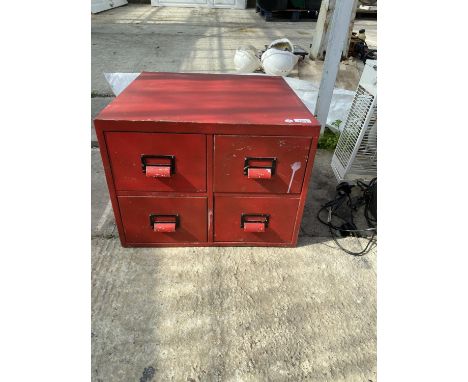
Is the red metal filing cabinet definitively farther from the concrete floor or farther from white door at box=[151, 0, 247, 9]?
white door at box=[151, 0, 247, 9]

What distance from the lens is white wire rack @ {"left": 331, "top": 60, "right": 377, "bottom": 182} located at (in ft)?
7.25

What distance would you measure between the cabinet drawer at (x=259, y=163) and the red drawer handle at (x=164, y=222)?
1.09 ft

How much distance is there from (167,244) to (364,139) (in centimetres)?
163

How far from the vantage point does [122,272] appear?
177 centimetres

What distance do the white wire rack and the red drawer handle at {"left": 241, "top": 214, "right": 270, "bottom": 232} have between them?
1015 millimetres

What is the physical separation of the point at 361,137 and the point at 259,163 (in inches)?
42.2

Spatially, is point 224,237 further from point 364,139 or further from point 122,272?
point 364,139

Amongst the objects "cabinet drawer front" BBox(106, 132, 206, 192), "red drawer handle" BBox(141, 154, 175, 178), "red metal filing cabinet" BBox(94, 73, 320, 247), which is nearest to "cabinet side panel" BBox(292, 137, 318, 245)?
"red metal filing cabinet" BBox(94, 73, 320, 247)

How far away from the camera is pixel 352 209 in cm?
234

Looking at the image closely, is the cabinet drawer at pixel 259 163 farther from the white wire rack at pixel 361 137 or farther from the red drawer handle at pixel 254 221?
the white wire rack at pixel 361 137

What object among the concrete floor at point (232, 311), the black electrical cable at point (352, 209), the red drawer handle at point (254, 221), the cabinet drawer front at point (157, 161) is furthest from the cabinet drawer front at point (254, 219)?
the black electrical cable at point (352, 209)

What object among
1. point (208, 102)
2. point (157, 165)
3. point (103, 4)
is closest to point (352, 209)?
point (208, 102)

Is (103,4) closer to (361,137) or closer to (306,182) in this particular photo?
(361,137)

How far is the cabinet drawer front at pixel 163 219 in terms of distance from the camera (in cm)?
173
